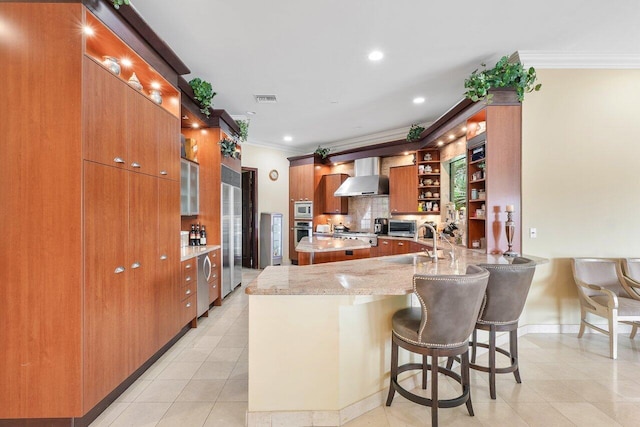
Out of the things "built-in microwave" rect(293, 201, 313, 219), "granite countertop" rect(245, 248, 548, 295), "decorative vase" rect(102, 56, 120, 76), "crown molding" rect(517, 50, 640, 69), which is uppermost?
"crown molding" rect(517, 50, 640, 69)

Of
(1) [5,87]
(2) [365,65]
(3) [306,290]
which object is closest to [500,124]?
(2) [365,65]

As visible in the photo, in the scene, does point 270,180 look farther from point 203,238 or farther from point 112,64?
point 112,64

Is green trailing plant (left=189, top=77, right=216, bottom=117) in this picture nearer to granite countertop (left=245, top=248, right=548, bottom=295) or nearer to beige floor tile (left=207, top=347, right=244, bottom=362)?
granite countertop (left=245, top=248, right=548, bottom=295)

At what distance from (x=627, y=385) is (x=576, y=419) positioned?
0.82 m

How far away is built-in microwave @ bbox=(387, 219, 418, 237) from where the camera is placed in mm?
5738

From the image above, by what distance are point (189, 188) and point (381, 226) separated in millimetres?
3893

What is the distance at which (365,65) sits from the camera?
11.2ft

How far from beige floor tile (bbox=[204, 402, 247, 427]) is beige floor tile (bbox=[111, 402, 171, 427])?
1.09ft

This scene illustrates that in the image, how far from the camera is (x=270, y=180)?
733 cm

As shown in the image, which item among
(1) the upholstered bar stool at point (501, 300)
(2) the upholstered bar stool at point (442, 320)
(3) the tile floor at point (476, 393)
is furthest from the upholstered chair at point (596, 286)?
(2) the upholstered bar stool at point (442, 320)

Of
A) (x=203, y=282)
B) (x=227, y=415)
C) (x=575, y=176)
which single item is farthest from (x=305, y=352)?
(x=575, y=176)

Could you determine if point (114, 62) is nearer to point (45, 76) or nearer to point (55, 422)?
point (45, 76)

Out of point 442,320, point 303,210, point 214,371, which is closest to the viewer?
point 442,320

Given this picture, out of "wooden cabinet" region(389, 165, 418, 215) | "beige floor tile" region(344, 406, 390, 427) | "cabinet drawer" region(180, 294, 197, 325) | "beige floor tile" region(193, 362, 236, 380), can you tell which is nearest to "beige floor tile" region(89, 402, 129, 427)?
"beige floor tile" region(193, 362, 236, 380)
